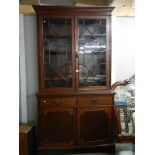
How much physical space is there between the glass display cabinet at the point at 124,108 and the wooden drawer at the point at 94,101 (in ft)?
0.74

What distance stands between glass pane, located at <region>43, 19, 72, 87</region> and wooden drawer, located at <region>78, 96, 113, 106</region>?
0.98 feet

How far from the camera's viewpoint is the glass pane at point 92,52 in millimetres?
3043

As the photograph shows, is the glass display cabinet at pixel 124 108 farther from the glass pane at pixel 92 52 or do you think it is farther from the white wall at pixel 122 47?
the glass pane at pixel 92 52

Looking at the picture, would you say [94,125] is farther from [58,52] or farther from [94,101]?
[58,52]

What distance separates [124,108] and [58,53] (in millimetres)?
1356

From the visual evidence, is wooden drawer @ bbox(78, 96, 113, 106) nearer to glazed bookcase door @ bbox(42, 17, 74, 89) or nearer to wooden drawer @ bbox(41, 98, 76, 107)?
wooden drawer @ bbox(41, 98, 76, 107)

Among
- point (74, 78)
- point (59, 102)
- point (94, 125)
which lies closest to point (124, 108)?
point (94, 125)

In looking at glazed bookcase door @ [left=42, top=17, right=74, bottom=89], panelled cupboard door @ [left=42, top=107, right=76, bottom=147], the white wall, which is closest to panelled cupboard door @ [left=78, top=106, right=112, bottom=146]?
panelled cupboard door @ [left=42, top=107, right=76, bottom=147]

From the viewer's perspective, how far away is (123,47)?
3572mm

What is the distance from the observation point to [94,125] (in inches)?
119

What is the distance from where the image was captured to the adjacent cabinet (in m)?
2.93
